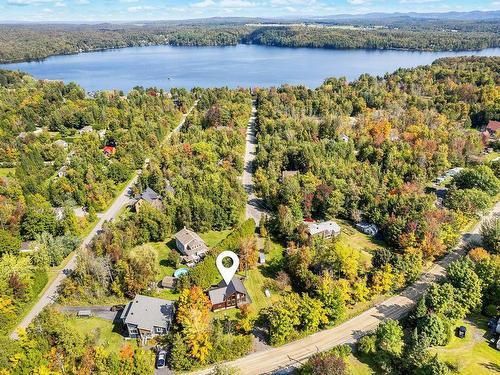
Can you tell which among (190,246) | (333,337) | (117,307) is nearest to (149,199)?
(190,246)

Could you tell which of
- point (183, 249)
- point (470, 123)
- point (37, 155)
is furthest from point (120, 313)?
point (470, 123)

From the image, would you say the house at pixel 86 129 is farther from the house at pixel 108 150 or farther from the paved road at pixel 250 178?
the paved road at pixel 250 178

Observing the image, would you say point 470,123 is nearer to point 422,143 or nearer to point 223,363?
point 422,143

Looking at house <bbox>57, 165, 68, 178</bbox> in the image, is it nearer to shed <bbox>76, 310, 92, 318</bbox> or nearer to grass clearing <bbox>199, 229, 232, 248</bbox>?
grass clearing <bbox>199, 229, 232, 248</bbox>

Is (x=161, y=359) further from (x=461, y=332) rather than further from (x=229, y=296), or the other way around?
(x=461, y=332)

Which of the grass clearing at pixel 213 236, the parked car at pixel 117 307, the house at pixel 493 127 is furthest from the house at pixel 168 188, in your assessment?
the house at pixel 493 127

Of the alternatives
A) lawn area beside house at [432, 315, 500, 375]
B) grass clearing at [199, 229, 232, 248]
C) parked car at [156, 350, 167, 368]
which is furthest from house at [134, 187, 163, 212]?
lawn area beside house at [432, 315, 500, 375]
